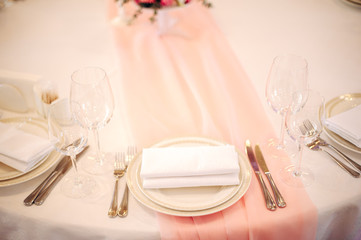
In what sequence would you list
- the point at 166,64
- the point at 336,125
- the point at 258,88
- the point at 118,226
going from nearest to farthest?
the point at 118,226 → the point at 336,125 → the point at 258,88 → the point at 166,64

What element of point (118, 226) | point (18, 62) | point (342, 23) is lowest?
point (18, 62)

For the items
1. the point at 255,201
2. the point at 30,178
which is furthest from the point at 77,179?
the point at 255,201

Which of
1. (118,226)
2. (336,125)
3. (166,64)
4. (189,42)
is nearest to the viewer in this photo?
(118,226)

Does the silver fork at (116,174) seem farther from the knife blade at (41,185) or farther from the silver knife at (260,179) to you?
the silver knife at (260,179)

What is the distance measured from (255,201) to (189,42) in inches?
47.1

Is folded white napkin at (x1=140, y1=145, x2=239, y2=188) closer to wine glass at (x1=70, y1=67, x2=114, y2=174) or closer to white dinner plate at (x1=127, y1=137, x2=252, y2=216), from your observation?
white dinner plate at (x1=127, y1=137, x2=252, y2=216)

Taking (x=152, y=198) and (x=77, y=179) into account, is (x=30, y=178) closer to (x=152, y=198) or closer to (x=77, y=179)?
(x=77, y=179)

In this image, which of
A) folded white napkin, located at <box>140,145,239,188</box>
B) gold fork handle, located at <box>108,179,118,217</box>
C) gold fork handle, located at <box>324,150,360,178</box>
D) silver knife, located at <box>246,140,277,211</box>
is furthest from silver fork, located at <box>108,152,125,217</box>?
gold fork handle, located at <box>324,150,360,178</box>

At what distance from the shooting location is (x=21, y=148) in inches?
48.9

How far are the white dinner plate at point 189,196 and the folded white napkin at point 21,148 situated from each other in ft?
1.00

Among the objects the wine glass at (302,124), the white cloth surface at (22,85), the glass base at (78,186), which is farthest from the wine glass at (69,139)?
the wine glass at (302,124)

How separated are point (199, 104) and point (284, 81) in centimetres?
42

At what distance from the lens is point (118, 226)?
108 cm

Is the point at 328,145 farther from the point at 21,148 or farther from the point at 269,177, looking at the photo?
the point at 21,148
